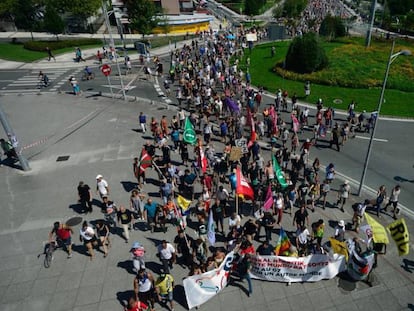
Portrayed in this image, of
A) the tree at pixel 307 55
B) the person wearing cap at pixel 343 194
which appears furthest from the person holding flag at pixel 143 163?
the tree at pixel 307 55

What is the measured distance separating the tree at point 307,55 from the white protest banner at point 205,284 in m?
30.0

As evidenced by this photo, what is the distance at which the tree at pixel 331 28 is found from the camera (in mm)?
52969

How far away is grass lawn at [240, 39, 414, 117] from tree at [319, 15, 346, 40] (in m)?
10.9

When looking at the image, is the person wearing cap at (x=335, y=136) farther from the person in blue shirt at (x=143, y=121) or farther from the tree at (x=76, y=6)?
the tree at (x=76, y=6)

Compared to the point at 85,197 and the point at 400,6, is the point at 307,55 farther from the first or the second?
the point at 400,6

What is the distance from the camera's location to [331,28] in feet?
174

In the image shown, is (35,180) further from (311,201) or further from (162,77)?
(162,77)

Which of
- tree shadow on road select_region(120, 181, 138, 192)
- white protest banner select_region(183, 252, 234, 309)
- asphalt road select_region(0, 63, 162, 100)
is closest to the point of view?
white protest banner select_region(183, 252, 234, 309)

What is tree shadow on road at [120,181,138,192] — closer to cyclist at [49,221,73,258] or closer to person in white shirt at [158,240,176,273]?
cyclist at [49,221,73,258]

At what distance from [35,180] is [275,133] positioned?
14.9m

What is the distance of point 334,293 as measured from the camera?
11.2 m

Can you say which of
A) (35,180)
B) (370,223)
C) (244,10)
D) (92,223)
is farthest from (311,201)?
(244,10)

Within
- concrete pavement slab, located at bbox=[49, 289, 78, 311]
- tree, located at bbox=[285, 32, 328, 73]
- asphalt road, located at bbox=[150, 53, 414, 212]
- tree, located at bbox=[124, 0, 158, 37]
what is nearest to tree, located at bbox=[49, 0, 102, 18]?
tree, located at bbox=[124, 0, 158, 37]

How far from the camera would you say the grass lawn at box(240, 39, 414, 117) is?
2998 centimetres
